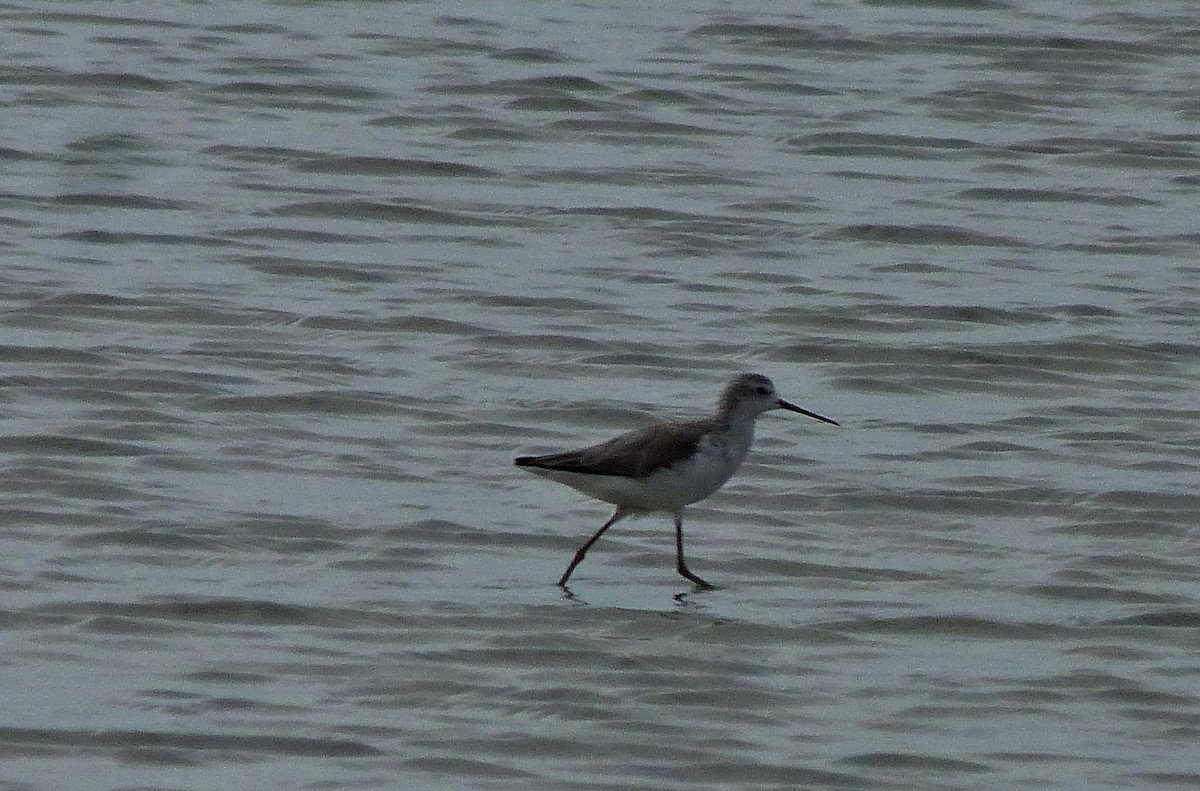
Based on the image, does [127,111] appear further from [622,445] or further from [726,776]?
[726,776]

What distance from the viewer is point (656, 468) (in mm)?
10242

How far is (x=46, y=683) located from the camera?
843cm

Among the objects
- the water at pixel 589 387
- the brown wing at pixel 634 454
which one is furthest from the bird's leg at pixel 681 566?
the brown wing at pixel 634 454

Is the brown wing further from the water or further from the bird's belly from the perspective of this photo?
the water

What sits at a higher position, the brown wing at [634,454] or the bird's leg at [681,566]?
the brown wing at [634,454]

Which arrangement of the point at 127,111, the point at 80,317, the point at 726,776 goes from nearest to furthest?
the point at 726,776
the point at 80,317
the point at 127,111

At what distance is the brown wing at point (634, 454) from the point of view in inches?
400

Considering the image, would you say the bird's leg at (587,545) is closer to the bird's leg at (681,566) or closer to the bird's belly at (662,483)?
the bird's belly at (662,483)

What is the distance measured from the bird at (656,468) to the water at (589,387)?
0.92ft

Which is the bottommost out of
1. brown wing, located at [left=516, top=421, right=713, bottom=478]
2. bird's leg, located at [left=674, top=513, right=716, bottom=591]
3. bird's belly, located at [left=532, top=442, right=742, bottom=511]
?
bird's leg, located at [left=674, top=513, right=716, bottom=591]

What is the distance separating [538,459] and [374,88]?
30.3 ft

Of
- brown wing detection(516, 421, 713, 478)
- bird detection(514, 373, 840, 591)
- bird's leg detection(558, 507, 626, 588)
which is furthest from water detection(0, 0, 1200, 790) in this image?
brown wing detection(516, 421, 713, 478)

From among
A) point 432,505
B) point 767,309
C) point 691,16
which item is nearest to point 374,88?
point 691,16

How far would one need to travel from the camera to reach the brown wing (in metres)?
10.2
